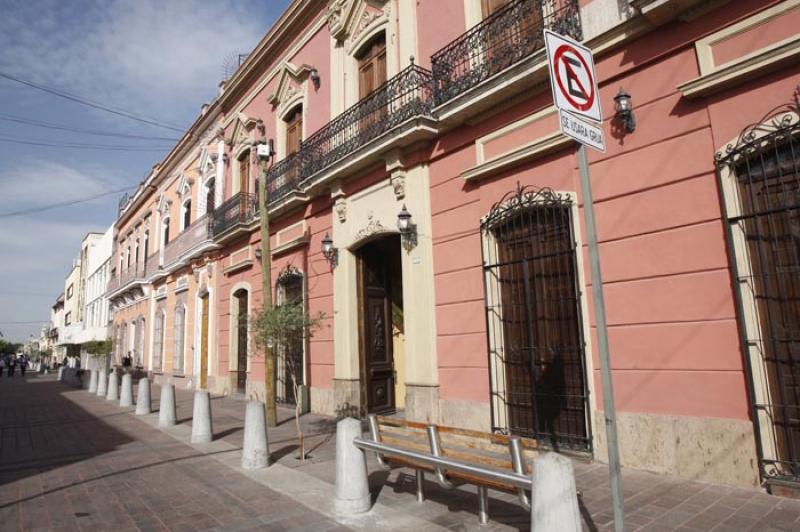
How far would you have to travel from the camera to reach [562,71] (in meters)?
3.02

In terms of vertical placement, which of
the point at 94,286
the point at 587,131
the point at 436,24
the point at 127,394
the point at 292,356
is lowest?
the point at 127,394

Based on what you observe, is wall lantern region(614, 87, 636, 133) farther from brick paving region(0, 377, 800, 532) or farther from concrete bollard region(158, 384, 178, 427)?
concrete bollard region(158, 384, 178, 427)

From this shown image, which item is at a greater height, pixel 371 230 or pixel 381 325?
pixel 371 230

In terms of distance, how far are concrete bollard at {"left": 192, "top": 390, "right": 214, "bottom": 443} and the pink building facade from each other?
2.64m

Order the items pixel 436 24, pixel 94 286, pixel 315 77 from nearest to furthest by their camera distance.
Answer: pixel 436 24 < pixel 315 77 < pixel 94 286

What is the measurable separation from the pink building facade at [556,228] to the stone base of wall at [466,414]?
0.04 m

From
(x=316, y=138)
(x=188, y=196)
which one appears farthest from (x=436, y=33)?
(x=188, y=196)

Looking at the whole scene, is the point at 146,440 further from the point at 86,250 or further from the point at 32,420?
the point at 86,250

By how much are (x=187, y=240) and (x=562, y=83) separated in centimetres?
1809

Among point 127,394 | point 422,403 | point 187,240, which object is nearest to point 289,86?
point 187,240

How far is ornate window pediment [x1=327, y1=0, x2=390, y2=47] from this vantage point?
396 inches

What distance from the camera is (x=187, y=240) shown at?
18.7 m

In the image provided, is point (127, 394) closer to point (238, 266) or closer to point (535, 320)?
point (238, 266)

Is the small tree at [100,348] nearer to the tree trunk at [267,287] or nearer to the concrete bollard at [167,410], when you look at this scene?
the concrete bollard at [167,410]
